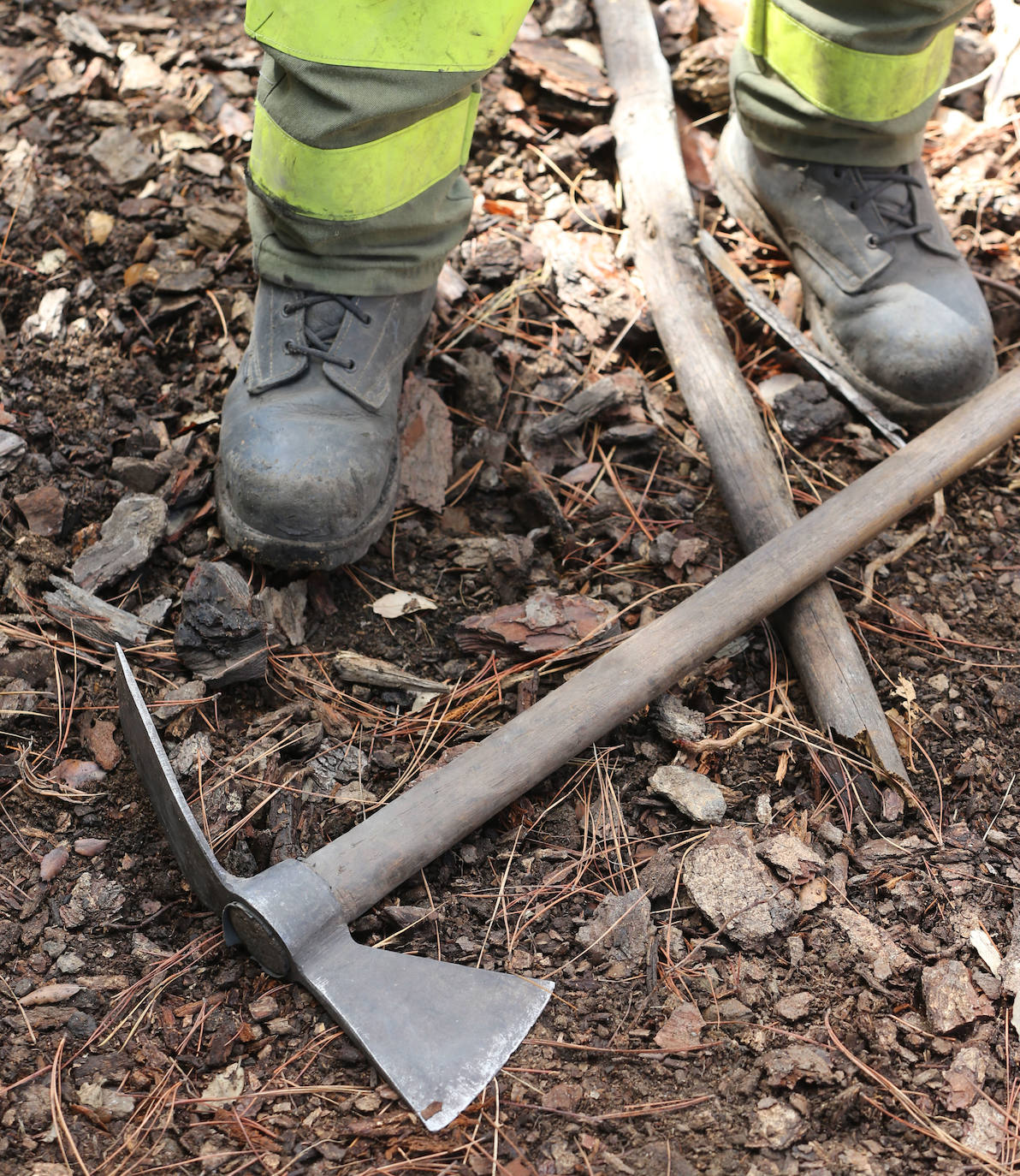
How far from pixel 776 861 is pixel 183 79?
119 inches

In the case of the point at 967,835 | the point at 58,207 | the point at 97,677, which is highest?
the point at 58,207

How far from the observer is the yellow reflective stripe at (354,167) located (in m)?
2.05

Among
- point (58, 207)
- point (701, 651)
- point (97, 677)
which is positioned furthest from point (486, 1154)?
point (58, 207)

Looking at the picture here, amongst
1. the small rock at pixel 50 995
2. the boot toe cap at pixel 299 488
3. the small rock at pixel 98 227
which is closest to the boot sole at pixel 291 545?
the boot toe cap at pixel 299 488

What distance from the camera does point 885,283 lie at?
2734 millimetres

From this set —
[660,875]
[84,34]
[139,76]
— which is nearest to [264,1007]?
[660,875]

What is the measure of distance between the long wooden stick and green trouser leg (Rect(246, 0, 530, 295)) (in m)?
0.69

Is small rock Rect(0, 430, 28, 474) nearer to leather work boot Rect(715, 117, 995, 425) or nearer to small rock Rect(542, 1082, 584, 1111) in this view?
small rock Rect(542, 1082, 584, 1111)

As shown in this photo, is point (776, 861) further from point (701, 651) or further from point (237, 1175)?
point (237, 1175)

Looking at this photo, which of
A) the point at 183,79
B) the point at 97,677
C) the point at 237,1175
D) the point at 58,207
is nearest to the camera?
the point at 237,1175

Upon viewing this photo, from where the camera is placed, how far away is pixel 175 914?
1767 mm

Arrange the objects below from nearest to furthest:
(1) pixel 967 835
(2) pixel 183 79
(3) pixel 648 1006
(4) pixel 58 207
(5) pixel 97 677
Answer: (3) pixel 648 1006 → (1) pixel 967 835 → (5) pixel 97 677 → (4) pixel 58 207 → (2) pixel 183 79

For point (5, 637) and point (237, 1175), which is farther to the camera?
point (5, 637)

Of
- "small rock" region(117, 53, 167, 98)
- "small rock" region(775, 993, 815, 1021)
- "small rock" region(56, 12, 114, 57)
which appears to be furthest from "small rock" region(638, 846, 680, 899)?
"small rock" region(56, 12, 114, 57)
